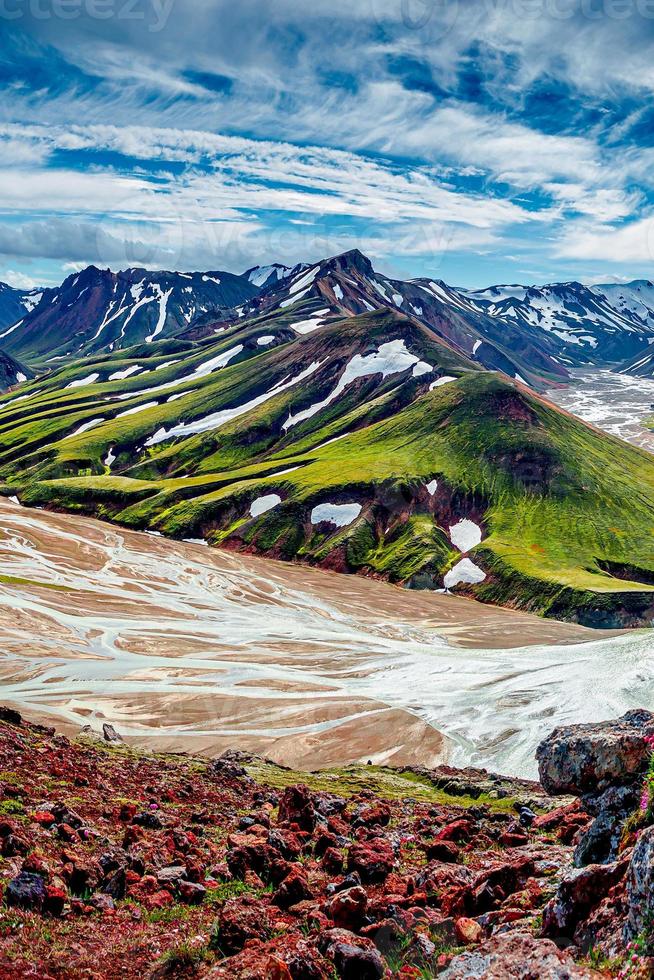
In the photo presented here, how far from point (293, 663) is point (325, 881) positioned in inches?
2482

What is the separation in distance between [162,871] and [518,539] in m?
129

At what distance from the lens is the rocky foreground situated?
12891 millimetres

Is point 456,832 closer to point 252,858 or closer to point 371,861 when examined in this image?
point 371,861

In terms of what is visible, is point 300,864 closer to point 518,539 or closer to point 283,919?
point 283,919

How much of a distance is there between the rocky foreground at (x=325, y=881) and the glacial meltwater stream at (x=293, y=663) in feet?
95.4

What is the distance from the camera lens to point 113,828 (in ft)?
76.2

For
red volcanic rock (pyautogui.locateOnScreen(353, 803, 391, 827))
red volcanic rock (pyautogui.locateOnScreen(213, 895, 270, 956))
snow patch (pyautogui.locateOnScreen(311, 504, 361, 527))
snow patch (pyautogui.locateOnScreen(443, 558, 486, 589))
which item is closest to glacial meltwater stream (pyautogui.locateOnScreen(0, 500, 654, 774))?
snow patch (pyautogui.locateOnScreen(443, 558, 486, 589))

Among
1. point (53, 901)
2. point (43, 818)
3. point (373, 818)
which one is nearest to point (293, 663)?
point (373, 818)

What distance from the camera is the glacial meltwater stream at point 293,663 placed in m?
58.9

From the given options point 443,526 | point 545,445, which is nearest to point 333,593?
point 443,526

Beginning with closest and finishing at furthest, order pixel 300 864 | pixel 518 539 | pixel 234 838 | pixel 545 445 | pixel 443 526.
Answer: pixel 300 864, pixel 234 838, pixel 518 539, pixel 443 526, pixel 545 445

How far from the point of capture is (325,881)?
19406mm

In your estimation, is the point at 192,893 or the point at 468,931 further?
the point at 192,893

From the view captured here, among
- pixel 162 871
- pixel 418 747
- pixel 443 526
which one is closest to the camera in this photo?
pixel 162 871
